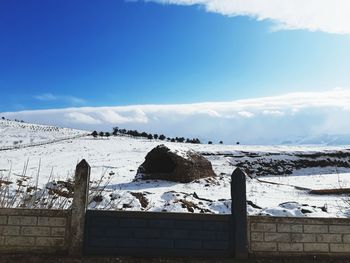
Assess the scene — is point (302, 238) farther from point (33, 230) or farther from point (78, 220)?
point (33, 230)

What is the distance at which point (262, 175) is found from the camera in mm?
19844

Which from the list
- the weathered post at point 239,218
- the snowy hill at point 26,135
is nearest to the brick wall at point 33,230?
the weathered post at point 239,218

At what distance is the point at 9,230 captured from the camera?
6559 millimetres

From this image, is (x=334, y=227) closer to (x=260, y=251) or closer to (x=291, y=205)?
(x=260, y=251)

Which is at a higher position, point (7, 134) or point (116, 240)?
point (7, 134)

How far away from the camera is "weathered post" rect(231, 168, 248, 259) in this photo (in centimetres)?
675

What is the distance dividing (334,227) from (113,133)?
43.2 metres

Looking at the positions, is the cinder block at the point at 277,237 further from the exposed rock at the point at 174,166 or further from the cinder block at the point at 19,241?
the exposed rock at the point at 174,166

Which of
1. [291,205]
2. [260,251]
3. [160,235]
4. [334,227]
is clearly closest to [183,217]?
[160,235]

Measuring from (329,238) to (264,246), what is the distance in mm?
1199

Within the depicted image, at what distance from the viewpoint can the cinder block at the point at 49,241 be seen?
21.5 ft

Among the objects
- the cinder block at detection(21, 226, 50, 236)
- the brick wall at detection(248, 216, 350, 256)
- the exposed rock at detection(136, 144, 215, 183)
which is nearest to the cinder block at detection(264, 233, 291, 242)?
the brick wall at detection(248, 216, 350, 256)

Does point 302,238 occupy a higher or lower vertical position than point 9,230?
lower

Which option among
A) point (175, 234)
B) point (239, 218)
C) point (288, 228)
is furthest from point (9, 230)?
point (288, 228)
